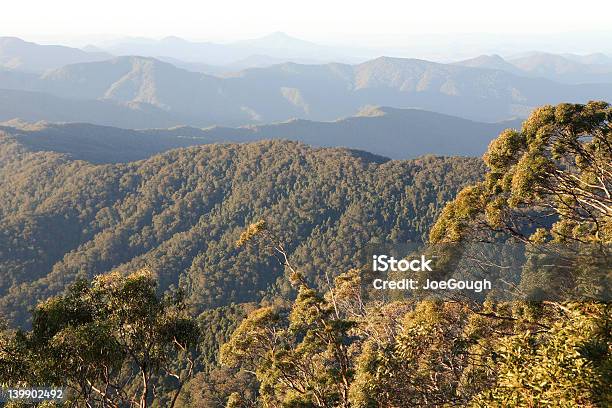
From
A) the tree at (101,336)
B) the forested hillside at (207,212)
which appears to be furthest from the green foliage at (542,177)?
the forested hillside at (207,212)

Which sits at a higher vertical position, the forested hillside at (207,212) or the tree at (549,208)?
the tree at (549,208)

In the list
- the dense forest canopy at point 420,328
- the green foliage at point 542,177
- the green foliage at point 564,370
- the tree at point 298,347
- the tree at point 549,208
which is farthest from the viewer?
the tree at point 298,347

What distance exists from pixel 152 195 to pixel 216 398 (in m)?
110

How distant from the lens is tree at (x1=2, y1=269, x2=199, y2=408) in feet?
35.0

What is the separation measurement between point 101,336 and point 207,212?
138 metres

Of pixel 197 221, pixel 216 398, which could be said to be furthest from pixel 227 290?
pixel 216 398

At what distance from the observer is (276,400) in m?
19.7

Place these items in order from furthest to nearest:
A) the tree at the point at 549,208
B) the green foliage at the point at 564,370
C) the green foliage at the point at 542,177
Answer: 1. the green foliage at the point at 542,177
2. the tree at the point at 549,208
3. the green foliage at the point at 564,370

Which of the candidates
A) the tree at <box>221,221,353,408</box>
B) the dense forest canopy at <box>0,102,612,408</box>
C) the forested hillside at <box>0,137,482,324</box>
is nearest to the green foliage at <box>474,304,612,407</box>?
the dense forest canopy at <box>0,102,612,408</box>

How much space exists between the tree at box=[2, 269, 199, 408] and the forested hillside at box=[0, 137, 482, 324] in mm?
89619

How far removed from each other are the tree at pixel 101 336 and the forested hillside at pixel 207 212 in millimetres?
89619

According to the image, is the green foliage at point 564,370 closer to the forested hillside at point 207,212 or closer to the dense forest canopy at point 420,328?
the dense forest canopy at point 420,328

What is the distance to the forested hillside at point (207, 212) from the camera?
115 metres

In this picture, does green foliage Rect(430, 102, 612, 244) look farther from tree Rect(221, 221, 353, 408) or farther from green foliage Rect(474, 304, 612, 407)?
green foliage Rect(474, 304, 612, 407)
